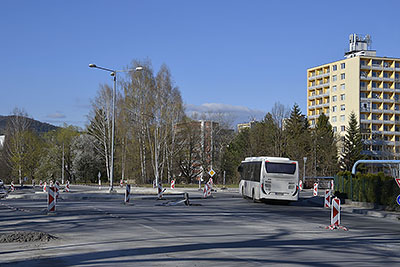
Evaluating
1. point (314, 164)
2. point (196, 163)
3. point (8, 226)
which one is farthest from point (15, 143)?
point (8, 226)

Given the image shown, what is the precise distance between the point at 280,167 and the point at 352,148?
6770 centimetres

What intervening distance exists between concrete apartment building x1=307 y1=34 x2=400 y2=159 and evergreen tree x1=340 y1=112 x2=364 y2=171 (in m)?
8.67

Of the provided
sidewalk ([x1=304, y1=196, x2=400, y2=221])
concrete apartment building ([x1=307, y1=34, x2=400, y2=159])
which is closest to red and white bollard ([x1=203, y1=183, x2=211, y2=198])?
sidewalk ([x1=304, y1=196, x2=400, y2=221])

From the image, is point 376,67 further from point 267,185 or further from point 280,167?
point 267,185

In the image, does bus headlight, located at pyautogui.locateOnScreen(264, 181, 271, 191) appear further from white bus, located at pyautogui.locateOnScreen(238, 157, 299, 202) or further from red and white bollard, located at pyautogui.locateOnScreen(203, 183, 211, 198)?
red and white bollard, located at pyautogui.locateOnScreen(203, 183, 211, 198)

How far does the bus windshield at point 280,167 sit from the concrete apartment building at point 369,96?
77.2 m

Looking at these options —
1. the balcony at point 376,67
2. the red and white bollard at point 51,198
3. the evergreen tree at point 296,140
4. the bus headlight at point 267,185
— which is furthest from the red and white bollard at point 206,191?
the balcony at point 376,67

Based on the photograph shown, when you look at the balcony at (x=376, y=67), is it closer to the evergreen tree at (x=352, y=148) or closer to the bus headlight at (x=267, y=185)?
the evergreen tree at (x=352, y=148)

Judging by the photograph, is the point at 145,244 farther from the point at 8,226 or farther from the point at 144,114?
the point at 144,114

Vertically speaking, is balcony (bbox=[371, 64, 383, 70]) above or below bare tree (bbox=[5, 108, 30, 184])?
above

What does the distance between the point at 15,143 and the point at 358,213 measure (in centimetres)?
6895

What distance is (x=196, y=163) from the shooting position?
260ft

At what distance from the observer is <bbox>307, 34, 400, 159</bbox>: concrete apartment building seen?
10312 cm

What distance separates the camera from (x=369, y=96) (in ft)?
342
